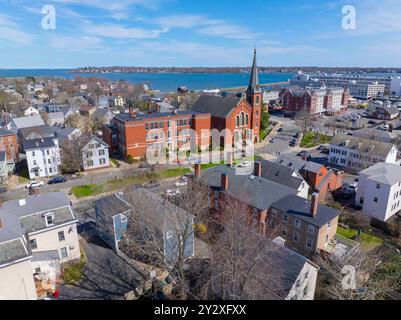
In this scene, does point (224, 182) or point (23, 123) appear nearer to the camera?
point (224, 182)

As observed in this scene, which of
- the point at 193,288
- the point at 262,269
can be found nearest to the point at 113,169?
the point at 193,288

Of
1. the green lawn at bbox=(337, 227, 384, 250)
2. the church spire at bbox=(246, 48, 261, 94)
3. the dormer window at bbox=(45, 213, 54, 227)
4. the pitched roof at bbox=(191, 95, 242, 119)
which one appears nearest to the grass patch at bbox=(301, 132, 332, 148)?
the church spire at bbox=(246, 48, 261, 94)

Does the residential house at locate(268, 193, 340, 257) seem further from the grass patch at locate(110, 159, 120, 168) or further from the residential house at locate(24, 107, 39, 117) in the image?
the residential house at locate(24, 107, 39, 117)

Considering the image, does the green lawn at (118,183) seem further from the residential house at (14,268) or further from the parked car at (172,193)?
the residential house at (14,268)

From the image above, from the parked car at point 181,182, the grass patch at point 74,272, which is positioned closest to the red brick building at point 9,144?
the parked car at point 181,182

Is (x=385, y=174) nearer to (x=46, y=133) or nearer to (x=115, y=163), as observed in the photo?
(x=115, y=163)

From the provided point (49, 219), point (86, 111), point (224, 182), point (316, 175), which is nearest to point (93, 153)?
point (49, 219)
